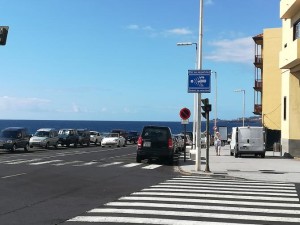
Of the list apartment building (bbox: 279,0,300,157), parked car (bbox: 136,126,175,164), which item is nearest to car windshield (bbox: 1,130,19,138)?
parked car (bbox: 136,126,175,164)

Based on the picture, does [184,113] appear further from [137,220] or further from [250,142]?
[137,220]

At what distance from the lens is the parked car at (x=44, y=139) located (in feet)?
145

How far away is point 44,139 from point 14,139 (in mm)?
6454

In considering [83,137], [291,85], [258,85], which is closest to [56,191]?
[291,85]

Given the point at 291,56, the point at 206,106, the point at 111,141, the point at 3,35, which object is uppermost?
the point at 291,56

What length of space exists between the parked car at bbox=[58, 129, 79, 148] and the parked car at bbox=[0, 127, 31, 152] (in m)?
9.76

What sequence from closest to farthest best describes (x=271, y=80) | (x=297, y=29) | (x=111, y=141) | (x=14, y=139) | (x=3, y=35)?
1. (x=3, y=35)
2. (x=297, y=29)
3. (x=14, y=139)
4. (x=111, y=141)
5. (x=271, y=80)

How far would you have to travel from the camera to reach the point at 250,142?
3409 centimetres

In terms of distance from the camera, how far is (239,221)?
9.10 meters

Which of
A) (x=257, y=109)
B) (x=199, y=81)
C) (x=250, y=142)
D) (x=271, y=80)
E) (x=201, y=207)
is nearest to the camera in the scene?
(x=201, y=207)

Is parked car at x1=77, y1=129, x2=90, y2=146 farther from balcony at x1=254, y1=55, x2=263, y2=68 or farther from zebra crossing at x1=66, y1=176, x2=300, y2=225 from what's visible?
zebra crossing at x1=66, y1=176, x2=300, y2=225

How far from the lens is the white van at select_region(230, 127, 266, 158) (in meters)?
33.9

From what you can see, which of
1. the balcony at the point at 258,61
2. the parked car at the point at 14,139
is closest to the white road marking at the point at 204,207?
the parked car at the point at 14,139

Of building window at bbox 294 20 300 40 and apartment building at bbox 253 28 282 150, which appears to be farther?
apartment building at bbox 253 28 282 150
